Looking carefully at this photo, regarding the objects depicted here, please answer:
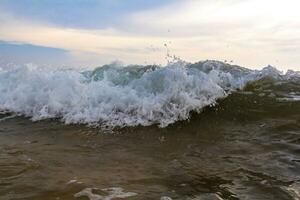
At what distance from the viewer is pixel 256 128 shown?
22.0 feet

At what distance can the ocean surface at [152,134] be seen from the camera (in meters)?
4.42

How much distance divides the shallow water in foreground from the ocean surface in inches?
0.5

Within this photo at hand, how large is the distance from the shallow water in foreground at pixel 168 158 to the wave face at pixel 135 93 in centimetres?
35

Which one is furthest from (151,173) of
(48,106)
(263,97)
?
(48,106)

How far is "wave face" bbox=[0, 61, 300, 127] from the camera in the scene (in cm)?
774

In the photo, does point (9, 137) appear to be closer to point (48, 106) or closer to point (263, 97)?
point (48, 106)

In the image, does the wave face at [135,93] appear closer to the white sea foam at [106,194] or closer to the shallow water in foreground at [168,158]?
the shallow water in foreground at [168,158]

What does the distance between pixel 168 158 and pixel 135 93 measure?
3.02 meters

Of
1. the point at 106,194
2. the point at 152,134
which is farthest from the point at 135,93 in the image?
the point at 106,194

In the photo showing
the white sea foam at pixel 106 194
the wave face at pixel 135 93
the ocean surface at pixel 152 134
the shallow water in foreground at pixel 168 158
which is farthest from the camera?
the wave face at pixel 135 93

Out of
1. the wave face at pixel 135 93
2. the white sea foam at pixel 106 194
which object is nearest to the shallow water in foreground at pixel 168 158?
the white sea foam at pixel 106 194

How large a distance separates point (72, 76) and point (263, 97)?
4198 mm

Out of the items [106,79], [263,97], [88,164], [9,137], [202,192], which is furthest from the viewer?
[106,79]

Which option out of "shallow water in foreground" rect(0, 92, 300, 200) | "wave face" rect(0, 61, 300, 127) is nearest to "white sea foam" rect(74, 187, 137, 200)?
"shallow water in foreground" rect(0, 92, 300, 200)
